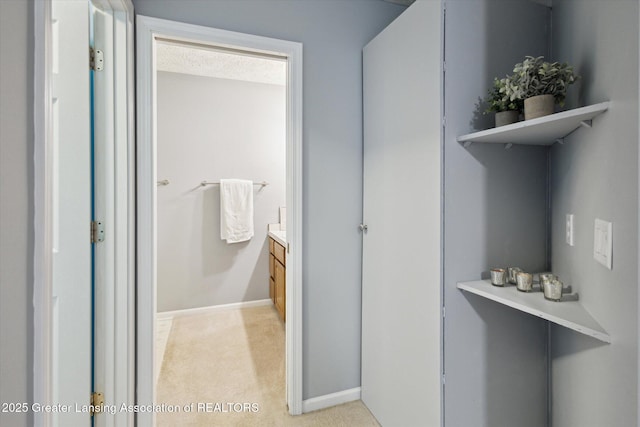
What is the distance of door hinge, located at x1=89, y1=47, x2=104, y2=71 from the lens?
144 centimetres

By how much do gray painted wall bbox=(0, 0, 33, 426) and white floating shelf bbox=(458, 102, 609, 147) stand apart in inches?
51.4

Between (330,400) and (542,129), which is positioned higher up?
(542,129)

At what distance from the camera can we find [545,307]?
1.06 metres

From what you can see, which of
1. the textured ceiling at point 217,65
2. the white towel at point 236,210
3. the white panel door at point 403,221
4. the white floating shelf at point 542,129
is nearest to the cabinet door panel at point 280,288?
the white towel at point 236,210

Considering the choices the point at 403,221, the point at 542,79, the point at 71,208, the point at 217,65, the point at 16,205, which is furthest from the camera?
the point at 217,65

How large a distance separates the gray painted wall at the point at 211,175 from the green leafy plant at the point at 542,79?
115 inches

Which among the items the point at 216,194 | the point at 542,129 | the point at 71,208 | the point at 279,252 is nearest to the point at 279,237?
the point at 279,252

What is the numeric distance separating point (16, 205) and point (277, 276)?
2791 mm

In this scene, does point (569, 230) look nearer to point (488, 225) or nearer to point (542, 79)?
point (488, 225)

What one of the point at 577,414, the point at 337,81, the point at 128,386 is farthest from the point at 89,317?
the point at 577,414

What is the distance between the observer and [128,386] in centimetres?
155

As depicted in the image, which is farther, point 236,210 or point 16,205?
point 236,210

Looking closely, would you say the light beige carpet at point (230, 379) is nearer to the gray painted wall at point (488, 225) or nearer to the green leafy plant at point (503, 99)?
the gray painted wall at point (488, 225)

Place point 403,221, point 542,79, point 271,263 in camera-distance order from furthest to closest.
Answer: point 271,263 < point 403,221 < point 542,79
